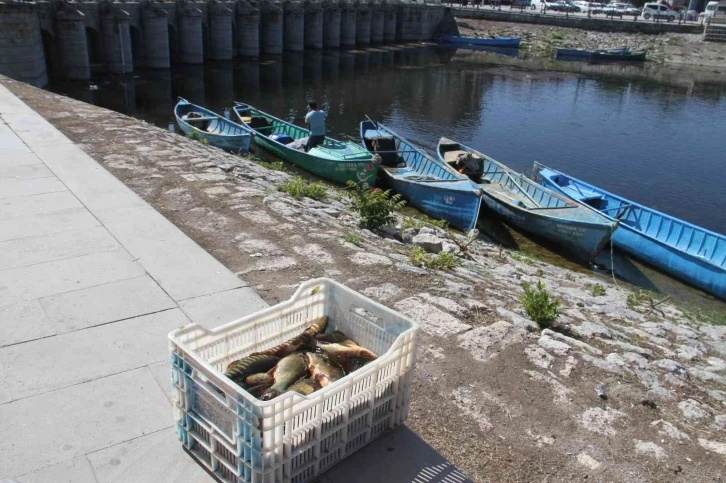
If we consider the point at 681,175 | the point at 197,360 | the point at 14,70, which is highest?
the point at 197,360

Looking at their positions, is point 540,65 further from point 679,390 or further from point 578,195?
point 679,390

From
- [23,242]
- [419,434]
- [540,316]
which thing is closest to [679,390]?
[540,316]

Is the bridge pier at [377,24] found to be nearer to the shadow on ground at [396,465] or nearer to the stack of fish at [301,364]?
the stack of fish at [301,364]

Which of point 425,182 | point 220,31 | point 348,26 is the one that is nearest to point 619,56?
point 348,26

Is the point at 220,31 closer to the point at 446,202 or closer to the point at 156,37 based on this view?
the point at 156,37

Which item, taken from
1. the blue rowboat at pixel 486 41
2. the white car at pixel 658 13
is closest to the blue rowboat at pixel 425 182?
the blue rowboat at pixel 486 41

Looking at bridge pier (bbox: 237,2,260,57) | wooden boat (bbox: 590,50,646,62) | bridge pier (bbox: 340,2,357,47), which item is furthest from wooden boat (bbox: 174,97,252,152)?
wooden boat (bbox: 590,50,646,62)

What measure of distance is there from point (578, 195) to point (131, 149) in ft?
40.1

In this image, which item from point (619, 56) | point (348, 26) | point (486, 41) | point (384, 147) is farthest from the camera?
point (486, 41)

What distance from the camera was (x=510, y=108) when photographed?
36.2 meters

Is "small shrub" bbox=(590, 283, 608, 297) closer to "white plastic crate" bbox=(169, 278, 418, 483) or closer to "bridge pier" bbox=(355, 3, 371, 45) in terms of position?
"white plastic crate" bbox=(169, 278, 418, 483)

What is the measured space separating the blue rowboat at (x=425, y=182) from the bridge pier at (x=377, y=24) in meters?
42.2

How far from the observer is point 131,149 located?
12398mm

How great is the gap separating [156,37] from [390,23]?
100ft
